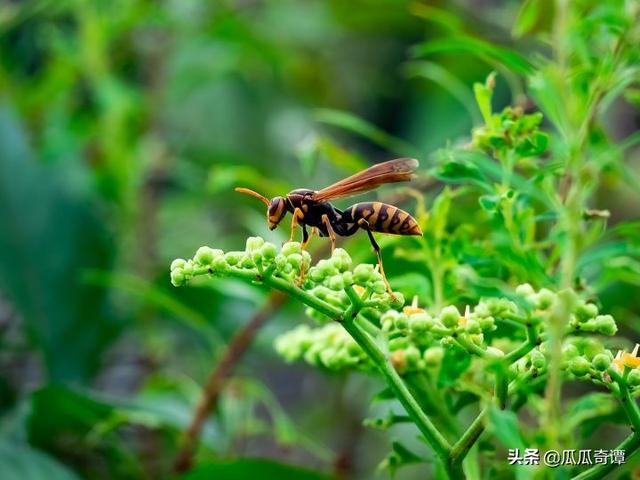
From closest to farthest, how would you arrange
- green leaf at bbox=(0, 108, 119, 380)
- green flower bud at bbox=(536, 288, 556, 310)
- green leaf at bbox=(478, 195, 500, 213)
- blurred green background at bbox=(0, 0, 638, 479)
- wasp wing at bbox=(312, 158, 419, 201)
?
1. green flower bud at bbox=(536, 288, 556, 310)
2. green leaf at bbox=(478, 195, 500, 213)
3. wasp wing at bbox=(312, 158, 419, 201)
4. blurred green background at bbox=(0, 0, 638, 479)
5. green leaf at bbox=(0, 108, 119, 380)

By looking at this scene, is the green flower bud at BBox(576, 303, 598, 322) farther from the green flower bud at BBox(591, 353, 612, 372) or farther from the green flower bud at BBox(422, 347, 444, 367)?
the green flower bud at BBox(422, 347, 444, 367)

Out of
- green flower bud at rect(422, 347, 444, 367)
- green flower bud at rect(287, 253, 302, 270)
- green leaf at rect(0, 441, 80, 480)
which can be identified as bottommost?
green leaf at rect(0, 441, 80, 480)

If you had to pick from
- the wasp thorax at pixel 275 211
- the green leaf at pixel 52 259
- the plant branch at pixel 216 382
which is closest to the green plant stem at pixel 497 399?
the wasp thorax at pixel 275 211

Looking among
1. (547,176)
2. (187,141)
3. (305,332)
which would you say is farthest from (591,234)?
(187,141)

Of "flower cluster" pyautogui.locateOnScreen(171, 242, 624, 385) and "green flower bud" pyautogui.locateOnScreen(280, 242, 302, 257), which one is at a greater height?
"green flower bud" pyautogui.locateOnScreen(280, 242, 302, 257)

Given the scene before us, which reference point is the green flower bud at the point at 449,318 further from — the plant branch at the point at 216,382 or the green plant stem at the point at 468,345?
the plant branch at the point at 216,382

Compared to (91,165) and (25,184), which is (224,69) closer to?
(91,165)

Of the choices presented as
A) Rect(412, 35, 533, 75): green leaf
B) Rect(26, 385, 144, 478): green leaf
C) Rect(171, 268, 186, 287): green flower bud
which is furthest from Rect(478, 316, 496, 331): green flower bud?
Rect(26, 385, 144, 478): green leaf
